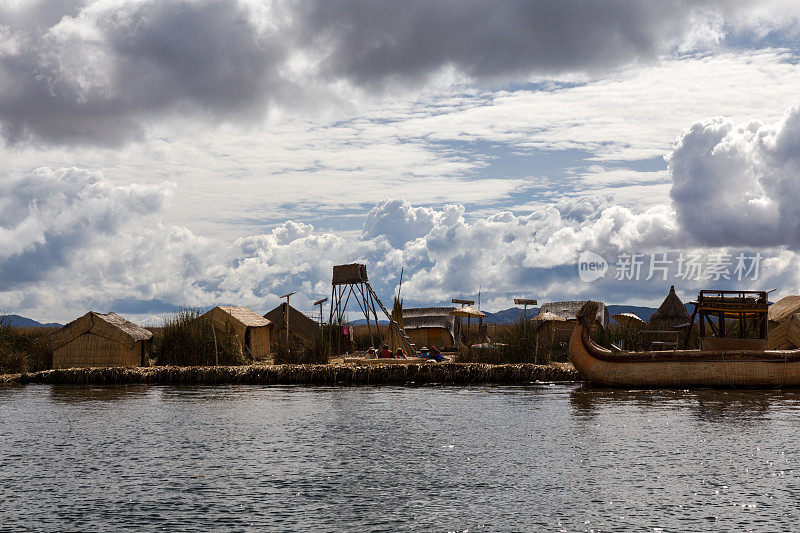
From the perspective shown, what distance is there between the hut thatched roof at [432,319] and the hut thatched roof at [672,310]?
35.0 feet

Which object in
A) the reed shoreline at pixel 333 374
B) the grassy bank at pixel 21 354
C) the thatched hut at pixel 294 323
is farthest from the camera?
the thatched hut at pixel 294 323

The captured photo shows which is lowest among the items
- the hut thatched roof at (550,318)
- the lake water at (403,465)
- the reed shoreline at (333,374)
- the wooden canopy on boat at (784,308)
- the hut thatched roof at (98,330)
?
the lake water at (403,465)

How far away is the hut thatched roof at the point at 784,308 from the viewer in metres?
38.5

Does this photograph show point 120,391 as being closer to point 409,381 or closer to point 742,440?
point 409,381

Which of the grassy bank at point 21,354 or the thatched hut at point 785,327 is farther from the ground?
the grassy bank at point 21,354

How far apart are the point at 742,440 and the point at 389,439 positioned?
7.54m

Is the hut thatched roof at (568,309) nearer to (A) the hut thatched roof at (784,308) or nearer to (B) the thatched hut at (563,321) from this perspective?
(B) the thatched hut at (563,321)

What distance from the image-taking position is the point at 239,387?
3366 cm

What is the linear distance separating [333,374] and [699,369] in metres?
13.6

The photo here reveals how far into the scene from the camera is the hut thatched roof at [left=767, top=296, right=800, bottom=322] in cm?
3853

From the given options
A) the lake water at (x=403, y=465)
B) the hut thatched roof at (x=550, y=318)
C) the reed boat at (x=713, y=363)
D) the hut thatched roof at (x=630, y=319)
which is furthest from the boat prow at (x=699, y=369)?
the hut thatched roof at (x=550, y=318)

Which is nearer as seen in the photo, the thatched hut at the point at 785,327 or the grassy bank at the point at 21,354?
the thatched hut at the point at 785,327

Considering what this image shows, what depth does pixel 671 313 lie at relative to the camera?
45.1 metres

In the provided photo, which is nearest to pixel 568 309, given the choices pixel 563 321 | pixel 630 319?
pixel 563 321
